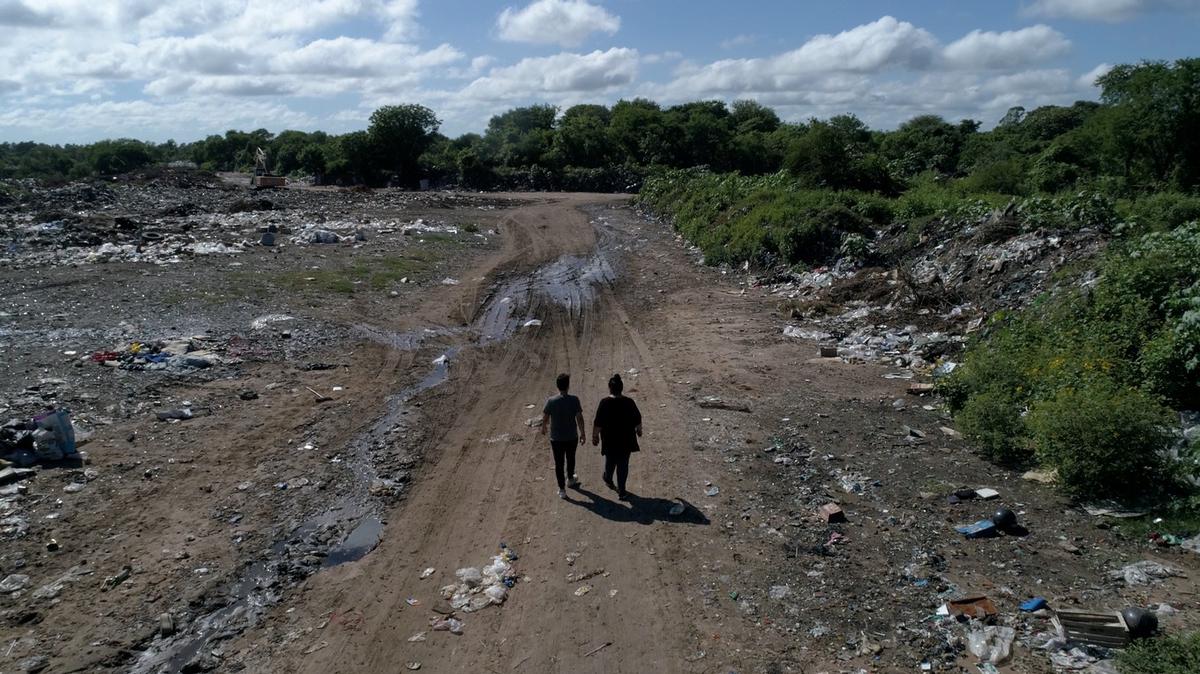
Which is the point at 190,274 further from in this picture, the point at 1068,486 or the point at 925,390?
the point at 1068,486

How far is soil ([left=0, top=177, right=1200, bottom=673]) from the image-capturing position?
16.6 ft

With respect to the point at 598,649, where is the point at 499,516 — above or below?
above

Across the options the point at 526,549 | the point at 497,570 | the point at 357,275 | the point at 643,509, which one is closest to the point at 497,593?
the point at 497,570

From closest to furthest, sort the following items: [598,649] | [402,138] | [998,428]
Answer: [598,649], [998,428], [402,138]

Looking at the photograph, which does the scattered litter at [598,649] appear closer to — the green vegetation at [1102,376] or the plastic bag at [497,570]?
the plastic bag at [497,570]

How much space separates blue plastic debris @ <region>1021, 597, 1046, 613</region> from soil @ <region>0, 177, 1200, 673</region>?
78mm

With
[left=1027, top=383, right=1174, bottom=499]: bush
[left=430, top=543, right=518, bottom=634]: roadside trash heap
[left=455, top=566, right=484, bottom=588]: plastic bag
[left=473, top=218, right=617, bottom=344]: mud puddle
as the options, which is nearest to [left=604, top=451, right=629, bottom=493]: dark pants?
[left=430, top=543, right=518, bottom=634]: roadside trash heap

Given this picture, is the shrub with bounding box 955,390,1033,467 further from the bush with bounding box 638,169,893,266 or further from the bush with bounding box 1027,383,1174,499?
the bush with bounding box 638,169,893,266

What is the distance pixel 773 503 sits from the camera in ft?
22.6

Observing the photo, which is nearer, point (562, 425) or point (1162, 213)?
point (562, 425)

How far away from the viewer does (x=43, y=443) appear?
770cm

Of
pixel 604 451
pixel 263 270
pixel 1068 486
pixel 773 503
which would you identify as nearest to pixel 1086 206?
pixel 1068 486

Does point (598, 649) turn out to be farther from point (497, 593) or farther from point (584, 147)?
point (584, 147)

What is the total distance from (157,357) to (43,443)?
351 cm
